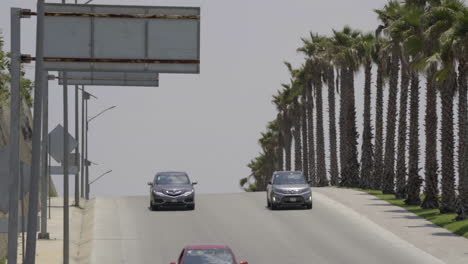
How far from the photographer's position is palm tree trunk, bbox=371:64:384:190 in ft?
223

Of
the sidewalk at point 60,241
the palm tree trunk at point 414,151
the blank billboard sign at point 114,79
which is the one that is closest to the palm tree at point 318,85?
the palm tree trunk at point 414,151

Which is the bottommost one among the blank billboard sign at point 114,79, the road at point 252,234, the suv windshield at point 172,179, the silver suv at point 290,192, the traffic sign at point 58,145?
the road at point 252,234

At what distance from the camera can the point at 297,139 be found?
104 meters

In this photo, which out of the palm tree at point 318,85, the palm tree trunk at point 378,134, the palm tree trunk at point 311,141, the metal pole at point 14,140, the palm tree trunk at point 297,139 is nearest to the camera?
the metal pole at point 14,140

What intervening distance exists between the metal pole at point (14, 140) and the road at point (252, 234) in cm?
1258

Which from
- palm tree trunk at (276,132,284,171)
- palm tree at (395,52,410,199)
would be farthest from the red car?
palm tree trunk at (276,132,284,171)

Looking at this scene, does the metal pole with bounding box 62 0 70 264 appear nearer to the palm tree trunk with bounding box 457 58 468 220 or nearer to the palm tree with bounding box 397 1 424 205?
the palm tree trunk with bounding box 457 58 468 220

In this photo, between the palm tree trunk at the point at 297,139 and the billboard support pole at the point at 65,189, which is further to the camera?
the palm tree trunk at the point at 297,139

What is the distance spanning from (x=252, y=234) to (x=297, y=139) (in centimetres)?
6192

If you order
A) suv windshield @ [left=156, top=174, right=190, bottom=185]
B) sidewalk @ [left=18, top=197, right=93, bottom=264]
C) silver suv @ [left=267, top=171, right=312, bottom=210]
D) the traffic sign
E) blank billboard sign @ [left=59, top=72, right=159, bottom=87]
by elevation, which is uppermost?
blank billboard sign @ [left=59, top=72, right=159, bottom=87]

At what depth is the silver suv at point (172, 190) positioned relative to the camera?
166ft

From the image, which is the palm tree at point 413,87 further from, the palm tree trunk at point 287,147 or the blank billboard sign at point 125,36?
the palm tree trunk at point 287,147

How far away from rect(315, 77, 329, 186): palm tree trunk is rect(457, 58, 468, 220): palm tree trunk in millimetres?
39734

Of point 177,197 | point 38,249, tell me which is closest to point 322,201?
point 177,197
